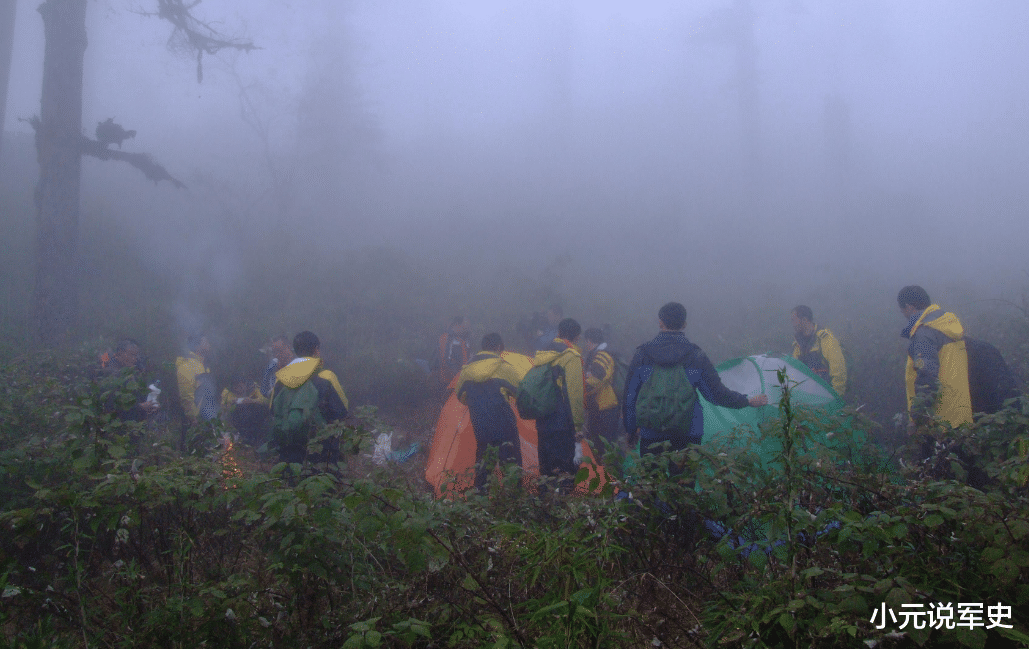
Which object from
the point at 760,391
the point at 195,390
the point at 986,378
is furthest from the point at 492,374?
the point at 986,378

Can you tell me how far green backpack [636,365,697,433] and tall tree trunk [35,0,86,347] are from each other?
9.37m

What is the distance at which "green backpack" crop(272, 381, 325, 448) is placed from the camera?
4125 mm

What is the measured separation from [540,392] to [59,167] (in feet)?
30.7

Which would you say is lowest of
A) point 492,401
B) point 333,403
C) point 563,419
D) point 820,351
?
point 563,419

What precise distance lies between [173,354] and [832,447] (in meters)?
9.86

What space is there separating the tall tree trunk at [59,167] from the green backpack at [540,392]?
326 inches

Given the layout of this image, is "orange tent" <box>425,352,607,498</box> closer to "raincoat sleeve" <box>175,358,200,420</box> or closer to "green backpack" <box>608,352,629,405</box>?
"green backpack" <box>608,352,629,405</box>

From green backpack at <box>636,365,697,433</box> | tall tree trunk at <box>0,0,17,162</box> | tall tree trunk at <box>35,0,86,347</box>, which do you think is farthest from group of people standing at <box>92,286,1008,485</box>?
tall tree trunk at <box>0,0,17,162</box>

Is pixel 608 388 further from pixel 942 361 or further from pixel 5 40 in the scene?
pixel 5 40

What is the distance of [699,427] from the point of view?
4.10 metres

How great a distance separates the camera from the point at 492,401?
518 cm

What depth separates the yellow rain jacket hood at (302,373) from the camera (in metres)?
4.23

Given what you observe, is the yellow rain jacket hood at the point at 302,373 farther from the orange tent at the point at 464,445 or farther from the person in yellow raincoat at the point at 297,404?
the orange tent at the point at 464,445

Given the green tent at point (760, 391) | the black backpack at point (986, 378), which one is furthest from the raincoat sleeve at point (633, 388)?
the black backpack at point (986, 378)
